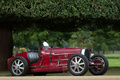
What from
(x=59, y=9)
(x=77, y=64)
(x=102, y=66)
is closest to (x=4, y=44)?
(x=59, y=9)

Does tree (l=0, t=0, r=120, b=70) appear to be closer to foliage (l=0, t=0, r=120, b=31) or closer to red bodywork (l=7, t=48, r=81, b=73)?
foliage (l=0, t=0, r=120, b=31)

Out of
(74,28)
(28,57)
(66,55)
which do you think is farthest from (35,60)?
(74,28)

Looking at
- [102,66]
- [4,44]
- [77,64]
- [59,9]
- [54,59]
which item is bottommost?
[102,66]

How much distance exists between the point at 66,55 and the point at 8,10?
3.53m

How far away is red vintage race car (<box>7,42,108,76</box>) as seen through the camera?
7.59 meters

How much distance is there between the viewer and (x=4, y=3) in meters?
9.77

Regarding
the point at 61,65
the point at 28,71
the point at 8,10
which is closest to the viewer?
the point at 61,65

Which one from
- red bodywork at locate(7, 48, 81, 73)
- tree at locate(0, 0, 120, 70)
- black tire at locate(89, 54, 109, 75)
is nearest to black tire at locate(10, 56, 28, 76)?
red bodywork at locate(7, 48, 81, 73)

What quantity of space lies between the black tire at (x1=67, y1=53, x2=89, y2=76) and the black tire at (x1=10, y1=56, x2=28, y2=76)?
1.76 metres

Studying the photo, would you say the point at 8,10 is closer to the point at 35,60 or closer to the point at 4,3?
the point at 4,3

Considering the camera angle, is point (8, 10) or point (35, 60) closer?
point (35, 60)

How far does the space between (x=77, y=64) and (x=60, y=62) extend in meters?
0.78

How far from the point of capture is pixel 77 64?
756 centimetres

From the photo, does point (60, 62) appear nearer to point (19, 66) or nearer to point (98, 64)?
point (98, 64)
